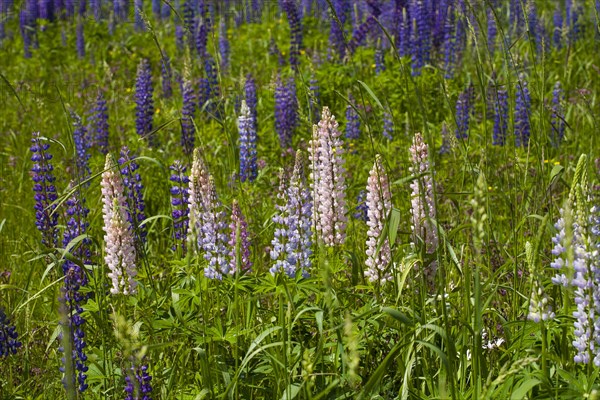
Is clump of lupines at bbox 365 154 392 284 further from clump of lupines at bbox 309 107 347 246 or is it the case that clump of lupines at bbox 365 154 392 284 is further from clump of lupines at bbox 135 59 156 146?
clump of lupines at bbox 135 59 156 146

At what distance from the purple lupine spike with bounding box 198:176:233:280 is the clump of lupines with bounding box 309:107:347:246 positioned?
0.34 metres

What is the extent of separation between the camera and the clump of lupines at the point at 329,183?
3.02 meters

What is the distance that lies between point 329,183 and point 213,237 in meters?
0.46

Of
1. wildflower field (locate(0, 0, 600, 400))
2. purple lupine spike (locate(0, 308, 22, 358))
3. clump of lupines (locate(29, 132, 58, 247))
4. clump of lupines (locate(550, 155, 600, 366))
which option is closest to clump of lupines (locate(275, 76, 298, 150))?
wildflower field (locate(0, 0, 600, 400))

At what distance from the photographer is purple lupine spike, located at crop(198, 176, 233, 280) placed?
2.86 m

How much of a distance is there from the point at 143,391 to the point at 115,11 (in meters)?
10.9

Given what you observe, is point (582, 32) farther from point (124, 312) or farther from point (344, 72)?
point (124, 312)

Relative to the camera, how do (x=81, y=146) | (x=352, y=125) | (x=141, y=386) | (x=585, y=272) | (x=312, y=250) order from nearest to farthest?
(x=585, y=272)
(x=141, y=386)
(x=312, y=250)
(x=81, y=146)
(x=352, y=125)

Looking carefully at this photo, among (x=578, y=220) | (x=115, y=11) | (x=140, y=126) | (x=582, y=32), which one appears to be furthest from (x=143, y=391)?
(x=115, y=11)

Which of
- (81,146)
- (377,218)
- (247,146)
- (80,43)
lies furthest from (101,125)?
(80,43)

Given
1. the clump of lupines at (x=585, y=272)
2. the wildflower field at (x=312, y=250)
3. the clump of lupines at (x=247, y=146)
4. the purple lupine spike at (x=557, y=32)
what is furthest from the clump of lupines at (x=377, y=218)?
the purple lupine spike at (x=557, y=32)

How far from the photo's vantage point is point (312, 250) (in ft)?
10.7

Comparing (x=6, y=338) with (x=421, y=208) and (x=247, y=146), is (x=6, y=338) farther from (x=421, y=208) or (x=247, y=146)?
(x=247, y=146)

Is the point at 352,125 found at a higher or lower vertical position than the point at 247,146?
higher
